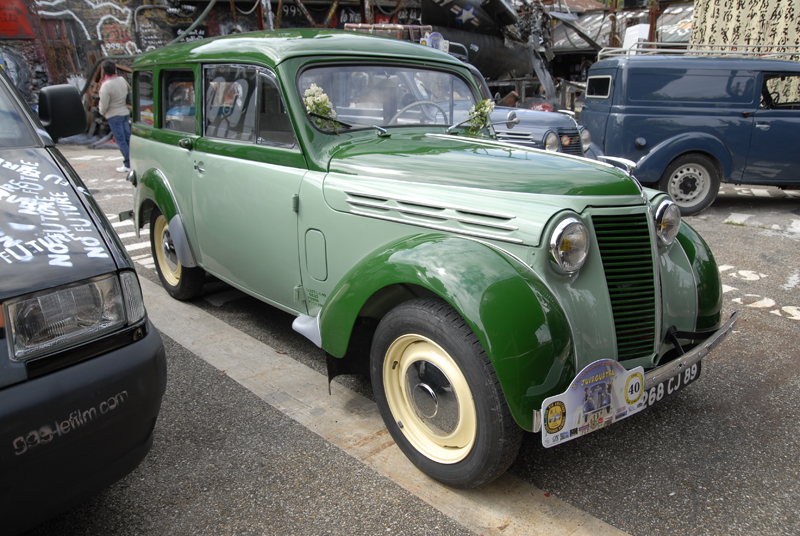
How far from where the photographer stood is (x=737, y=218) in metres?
7.06

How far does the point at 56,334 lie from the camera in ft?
5.64

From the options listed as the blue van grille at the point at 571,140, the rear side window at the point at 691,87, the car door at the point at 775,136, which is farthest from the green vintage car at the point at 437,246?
the car door at the point at 775,136

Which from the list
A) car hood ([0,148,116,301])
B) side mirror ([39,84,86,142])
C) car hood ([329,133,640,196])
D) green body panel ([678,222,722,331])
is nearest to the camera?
car hood ([0,148,116,301])

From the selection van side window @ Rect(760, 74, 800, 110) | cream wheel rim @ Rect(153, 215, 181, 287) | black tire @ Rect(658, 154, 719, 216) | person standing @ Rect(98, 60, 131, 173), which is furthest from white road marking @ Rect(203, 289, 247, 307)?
van side window @ Rect(760, 74, 800, 110)

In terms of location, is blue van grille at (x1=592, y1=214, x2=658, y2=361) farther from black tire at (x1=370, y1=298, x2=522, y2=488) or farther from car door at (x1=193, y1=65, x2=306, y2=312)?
car door at (x1=193, y1=65, x2=306, y2=312)

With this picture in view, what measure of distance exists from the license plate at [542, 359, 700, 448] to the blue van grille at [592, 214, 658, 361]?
0.20 meters

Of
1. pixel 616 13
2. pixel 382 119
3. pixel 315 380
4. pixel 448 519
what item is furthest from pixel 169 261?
pixel 616 13

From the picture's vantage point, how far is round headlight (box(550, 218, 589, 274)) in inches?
84.7

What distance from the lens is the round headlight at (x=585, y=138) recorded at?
7.90m

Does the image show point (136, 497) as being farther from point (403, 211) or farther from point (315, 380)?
point (403, 211)

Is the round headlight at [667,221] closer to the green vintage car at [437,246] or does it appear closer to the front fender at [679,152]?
the green vintage car at [437,246]

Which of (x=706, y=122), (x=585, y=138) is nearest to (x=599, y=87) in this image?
(x=585, y=138)

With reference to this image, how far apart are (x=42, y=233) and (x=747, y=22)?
42.1 ft

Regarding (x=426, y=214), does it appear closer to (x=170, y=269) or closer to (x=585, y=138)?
(x=170, y=269)
